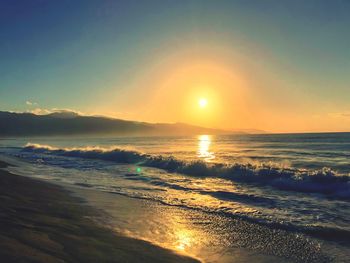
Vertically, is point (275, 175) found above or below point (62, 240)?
below

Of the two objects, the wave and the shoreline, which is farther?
the wave

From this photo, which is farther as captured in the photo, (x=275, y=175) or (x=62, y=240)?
(x=275, y=175)

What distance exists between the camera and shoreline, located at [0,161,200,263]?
20.5 ft

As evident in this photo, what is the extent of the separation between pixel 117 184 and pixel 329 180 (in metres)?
12.1

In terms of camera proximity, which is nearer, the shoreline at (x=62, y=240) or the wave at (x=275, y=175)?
the shoreline at (x=62, y=240)

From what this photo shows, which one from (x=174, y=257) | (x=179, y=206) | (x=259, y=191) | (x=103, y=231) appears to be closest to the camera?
(x=174, y=257)

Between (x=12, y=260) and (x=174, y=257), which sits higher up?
(x=12, y=260)

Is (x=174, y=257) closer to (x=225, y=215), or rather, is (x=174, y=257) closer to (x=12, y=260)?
(x=12, y=260)

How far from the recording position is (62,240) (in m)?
7.43

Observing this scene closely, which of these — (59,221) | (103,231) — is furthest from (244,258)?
(59,221)

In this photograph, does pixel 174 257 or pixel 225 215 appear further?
pixel 225 215

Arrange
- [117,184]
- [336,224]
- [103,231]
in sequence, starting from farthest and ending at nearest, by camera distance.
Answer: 1. [117,184]
2. [336,224]
3. [103,231]

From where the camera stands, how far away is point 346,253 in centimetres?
793

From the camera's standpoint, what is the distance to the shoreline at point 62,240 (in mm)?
6258
